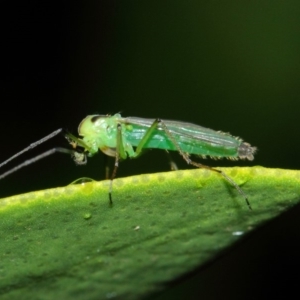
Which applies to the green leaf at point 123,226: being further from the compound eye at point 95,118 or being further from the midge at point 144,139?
the compound eye at point 95,118

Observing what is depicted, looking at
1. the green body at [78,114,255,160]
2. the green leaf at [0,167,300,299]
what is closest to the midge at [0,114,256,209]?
the green body at [78,114,255,160]

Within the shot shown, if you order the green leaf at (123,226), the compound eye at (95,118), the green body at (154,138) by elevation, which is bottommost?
the green leaf at (123,226)

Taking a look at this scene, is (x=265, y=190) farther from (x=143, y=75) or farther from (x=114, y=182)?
(x=143, y=75)

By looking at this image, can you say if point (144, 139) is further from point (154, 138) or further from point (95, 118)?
point (95, 118)

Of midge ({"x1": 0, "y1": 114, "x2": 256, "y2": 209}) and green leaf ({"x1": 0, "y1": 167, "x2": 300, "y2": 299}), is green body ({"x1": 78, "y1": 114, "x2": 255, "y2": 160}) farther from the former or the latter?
green leaf ({"x1": 0, "y1": 167, "x2": 300, "y2": 299})

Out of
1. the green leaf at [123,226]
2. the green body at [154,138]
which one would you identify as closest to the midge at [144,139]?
the green body at [154,138]

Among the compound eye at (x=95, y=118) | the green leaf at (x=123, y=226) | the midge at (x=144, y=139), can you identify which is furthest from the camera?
the compound eye at (x=95, y=118)

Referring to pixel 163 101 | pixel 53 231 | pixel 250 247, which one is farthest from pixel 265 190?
pixel 163 101
